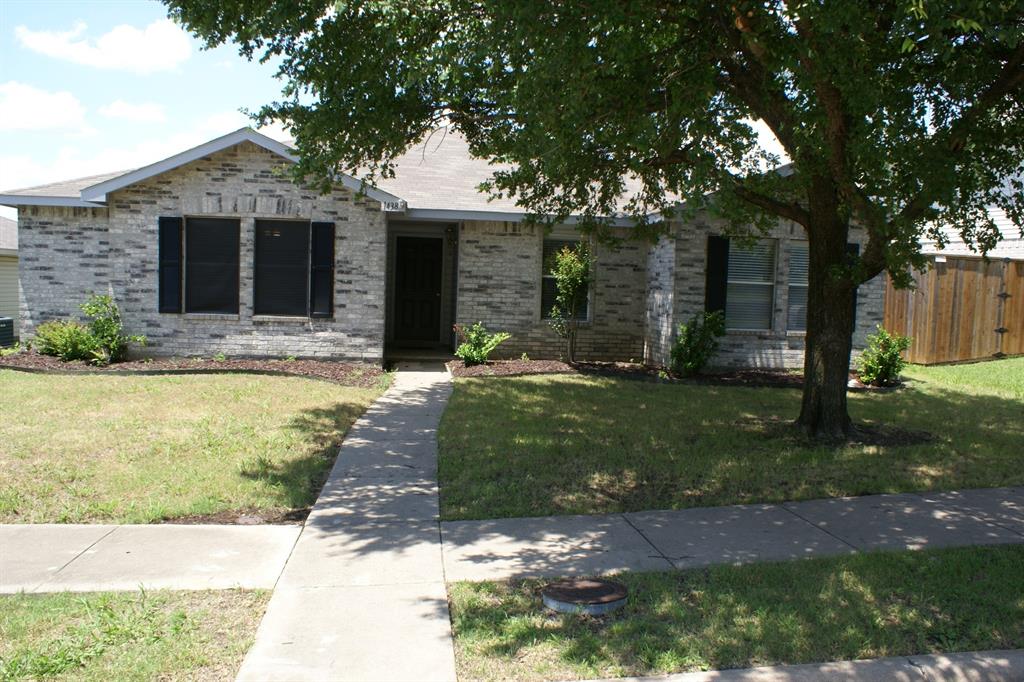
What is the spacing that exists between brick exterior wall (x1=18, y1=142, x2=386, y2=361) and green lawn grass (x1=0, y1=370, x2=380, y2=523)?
184 centimetres

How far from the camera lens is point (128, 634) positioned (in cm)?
445

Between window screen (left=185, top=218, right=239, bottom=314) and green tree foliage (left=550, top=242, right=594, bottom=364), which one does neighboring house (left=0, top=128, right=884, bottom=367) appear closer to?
window screen (left=185, top=218, right=239, bottom=314)

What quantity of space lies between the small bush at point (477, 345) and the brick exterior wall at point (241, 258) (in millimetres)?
1451

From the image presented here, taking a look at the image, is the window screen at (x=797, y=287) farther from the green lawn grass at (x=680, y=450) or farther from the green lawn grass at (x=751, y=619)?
the green lawn grass at (x=751, y=619)

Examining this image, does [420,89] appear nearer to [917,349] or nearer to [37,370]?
[37,370]

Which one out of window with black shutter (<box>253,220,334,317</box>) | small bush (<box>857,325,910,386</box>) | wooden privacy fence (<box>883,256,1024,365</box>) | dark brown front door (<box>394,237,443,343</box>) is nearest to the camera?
small bush (<box>857,325,910,386</box>)

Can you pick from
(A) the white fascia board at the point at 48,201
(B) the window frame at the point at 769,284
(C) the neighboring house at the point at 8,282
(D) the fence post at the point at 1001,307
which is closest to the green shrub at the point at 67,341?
(A) the white fascia board at the point at 48,201

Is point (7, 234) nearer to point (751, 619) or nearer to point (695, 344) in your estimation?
point (695, 344)

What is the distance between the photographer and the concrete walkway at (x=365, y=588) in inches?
166

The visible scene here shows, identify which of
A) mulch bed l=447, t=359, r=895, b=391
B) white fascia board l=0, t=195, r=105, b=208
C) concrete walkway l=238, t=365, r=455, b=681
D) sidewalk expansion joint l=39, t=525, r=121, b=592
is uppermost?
white fascia board l=0, t=195, r=105, b=208

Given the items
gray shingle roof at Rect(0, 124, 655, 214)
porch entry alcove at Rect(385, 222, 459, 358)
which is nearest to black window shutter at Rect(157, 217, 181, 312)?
gray shingle roof at Rect(0, 124, 655, 214)

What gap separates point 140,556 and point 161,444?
10.4 ft

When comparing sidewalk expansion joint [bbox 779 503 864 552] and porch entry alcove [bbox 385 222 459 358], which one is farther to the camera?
porch entry alcove [bbox 385 222 459 358]

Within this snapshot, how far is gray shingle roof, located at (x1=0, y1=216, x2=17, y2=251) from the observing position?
26.7 meters
